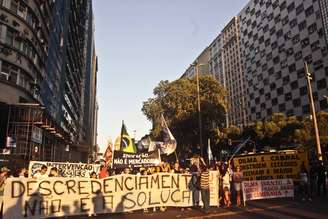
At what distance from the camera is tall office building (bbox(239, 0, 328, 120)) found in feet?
162

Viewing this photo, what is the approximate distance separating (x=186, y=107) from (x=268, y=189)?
27960mm

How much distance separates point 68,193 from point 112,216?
1624mm

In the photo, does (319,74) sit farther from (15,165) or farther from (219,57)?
(219,57)

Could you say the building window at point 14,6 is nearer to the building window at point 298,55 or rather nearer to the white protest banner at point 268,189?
the white protest banner at point 268,189

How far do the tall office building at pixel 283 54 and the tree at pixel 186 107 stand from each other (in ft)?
47.2

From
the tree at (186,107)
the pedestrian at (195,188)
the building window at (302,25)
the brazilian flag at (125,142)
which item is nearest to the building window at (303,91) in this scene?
the building window at (302,25)

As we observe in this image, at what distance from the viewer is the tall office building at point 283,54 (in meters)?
49.3

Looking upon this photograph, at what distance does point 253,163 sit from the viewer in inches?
699

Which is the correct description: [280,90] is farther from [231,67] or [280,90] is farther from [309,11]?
[231,67]

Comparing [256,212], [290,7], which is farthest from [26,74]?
[290,7]

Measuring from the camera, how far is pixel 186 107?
43250 millimetres

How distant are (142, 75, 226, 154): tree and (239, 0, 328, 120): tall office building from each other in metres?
14.4

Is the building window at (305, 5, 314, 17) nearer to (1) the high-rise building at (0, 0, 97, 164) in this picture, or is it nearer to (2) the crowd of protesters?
(1) the high-rise building at (0, 0, 97, 164)

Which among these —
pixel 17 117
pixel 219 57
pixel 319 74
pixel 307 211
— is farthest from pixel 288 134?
pixel 219 57
